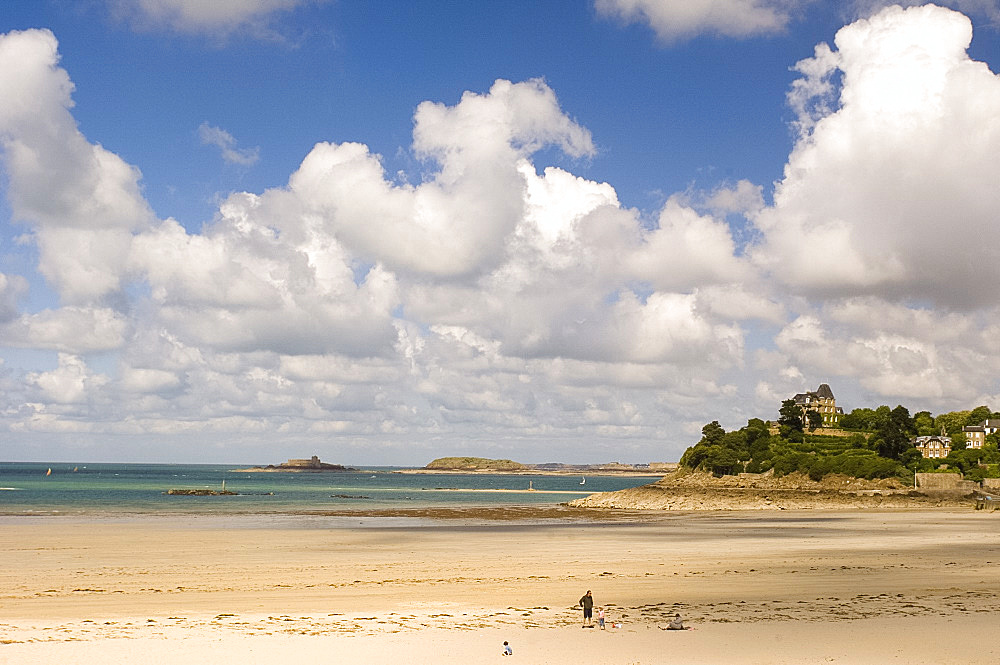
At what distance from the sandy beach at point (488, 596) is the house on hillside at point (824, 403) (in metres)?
112

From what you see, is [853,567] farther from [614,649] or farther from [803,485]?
[803,485]

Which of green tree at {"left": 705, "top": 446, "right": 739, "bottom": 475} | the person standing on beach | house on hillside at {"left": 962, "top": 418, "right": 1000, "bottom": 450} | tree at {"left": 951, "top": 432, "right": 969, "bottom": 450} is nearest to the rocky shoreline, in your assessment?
green tree at {"left": 705, "top": 446, "right": 739, "bottom": 475}

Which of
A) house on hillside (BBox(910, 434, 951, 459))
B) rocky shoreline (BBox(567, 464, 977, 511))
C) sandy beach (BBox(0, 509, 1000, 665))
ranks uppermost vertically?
house on hillside (BBox(910, 434, 951, 459))

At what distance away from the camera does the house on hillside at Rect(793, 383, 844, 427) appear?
162m

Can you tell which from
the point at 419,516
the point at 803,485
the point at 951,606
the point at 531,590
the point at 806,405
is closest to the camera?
the point at 951,606

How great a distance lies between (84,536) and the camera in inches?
1980

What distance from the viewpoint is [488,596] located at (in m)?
27.4

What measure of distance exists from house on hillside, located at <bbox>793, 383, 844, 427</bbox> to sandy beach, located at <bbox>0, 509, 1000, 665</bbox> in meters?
112

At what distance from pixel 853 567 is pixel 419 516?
46933 mm

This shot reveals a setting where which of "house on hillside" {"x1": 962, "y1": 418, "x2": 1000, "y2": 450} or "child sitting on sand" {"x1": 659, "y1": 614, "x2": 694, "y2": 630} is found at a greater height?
"house on hillside" {"x1": 962, "y1": 418, "x2": 1000, "y2": 450}

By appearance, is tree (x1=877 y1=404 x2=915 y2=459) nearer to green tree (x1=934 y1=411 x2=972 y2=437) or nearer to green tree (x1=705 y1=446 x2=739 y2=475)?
green tree (x1=705 y1=446 x2=739 y2=475)

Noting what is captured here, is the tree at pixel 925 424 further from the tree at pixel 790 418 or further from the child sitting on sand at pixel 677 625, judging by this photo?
the child sitting on sand at pixel 677 625

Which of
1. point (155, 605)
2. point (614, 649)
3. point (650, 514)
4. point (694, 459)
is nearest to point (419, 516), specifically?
point (650, 514)

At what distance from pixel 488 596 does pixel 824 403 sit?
177020 mm
